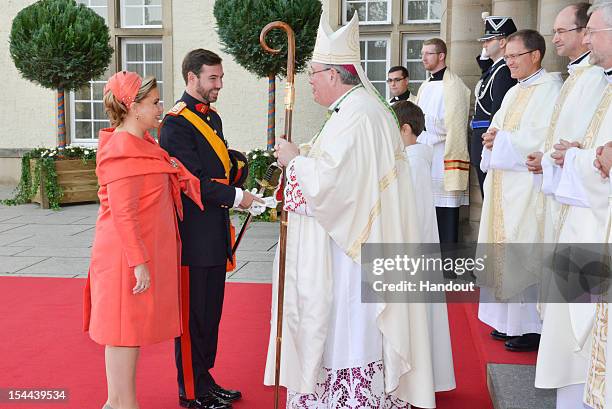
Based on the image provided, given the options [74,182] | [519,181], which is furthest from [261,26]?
[519,181]

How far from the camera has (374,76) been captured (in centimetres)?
1328

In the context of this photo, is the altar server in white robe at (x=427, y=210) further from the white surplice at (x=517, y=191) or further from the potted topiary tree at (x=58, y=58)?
the potted topiary tree at (x=58, y=58)

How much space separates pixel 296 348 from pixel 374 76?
10.2 meters

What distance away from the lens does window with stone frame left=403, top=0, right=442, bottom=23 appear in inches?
505

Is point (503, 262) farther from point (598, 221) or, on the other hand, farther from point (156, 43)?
point (156, 43)

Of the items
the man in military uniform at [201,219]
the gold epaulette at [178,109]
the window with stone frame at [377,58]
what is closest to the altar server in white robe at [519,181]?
the man in military uniform at [201,219]

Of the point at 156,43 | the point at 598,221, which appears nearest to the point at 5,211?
the point at 156,43

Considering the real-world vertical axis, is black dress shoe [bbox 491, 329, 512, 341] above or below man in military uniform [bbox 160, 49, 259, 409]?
below

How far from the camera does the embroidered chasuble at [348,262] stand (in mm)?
3340

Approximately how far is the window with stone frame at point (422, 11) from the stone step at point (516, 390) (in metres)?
9.29

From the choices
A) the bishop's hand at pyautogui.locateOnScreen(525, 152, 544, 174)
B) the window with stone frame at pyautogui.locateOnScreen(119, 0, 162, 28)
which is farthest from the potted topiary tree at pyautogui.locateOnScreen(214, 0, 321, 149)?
the bishop's hand at pyautogui.locateOnScreen(525, 152, 544, 174)

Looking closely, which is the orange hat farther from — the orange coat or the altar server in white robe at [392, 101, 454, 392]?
the altar server in white robe at [392, 101, 454, 392]

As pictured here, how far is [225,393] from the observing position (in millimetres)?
4129

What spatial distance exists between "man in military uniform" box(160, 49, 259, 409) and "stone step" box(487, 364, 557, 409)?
1.41 metres
